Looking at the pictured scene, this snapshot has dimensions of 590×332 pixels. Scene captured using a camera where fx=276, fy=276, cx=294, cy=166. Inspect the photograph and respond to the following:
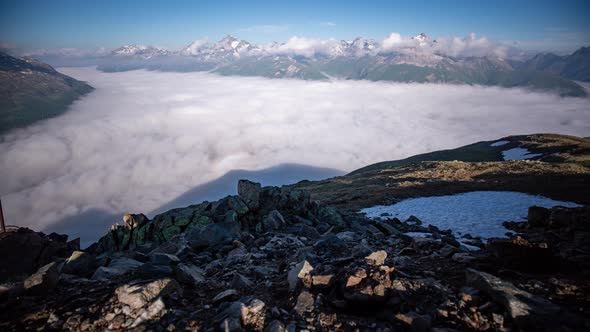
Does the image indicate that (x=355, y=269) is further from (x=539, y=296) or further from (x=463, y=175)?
(x=463, y=175)

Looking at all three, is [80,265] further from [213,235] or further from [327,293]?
[327,293]

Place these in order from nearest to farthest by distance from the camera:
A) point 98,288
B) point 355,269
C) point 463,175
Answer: point 355,269 < point 98,288 < point 463,175

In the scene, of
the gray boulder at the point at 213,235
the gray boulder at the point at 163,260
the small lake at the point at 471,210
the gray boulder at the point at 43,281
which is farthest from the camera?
the small lake at the point at 471,210

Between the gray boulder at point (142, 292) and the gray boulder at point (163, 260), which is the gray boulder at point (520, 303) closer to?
the gray boulder at point (142, 292)

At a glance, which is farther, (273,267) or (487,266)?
(273,267)

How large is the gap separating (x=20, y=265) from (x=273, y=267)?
1850cm

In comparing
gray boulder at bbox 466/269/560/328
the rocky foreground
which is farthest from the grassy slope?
gray boulder at bbox 466/269/560/328

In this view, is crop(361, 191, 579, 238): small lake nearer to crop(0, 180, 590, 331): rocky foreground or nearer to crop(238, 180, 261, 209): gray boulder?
crop(0, 180, 590, 331): rocky foreground

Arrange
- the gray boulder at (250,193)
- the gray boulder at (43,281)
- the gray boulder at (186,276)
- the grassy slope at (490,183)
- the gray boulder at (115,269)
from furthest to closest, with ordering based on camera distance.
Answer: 1. the grassy slope at (490,183)
2. the gray boulder at (250,193)
3. the gray boulder at (115,269)
4. the gray boulder at (186,276)
5. the gray boulder at (43,281)

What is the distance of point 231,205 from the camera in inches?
889

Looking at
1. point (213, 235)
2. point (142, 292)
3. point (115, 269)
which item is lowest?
point (213, 235)

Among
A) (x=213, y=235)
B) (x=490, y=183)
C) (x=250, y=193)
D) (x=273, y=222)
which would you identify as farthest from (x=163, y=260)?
(x=490, y=183)

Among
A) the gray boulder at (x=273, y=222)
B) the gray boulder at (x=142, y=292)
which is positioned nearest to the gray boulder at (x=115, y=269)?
the gray boulder at (x=142, y=292)

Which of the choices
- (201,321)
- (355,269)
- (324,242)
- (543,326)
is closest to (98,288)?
(201,321)
